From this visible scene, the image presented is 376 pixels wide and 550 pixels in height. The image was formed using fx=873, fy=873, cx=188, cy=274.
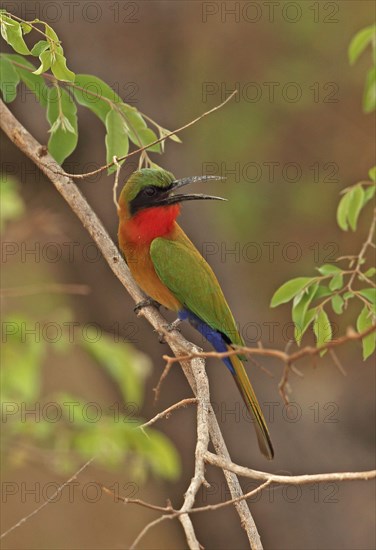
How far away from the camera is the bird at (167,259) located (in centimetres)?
296

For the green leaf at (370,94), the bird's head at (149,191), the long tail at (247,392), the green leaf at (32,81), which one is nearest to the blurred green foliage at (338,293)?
the green leaf at (370,94)

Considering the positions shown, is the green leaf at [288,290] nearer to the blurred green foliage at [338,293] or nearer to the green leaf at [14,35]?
the blurred green foliage at [338,293]

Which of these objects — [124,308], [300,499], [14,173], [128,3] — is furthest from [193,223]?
[300,499]

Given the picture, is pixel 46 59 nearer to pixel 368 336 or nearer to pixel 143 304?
pixel 143 304

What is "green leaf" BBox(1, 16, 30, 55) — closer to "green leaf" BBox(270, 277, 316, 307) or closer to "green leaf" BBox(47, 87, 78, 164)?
"green leaf" BBox(47, 87, 78, 164)

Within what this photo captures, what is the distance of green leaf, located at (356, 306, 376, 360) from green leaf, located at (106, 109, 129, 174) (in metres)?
0.78

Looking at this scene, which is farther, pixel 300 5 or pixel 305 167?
pixel 305 167

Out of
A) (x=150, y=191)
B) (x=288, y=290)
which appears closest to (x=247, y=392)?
(x=288, y=290)

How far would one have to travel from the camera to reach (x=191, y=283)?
3.02m

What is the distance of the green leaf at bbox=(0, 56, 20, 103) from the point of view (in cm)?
238

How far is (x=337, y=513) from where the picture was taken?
4832mm

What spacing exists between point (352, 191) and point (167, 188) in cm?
77

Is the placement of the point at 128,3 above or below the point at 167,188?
above

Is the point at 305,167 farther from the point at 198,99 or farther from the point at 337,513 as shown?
the point at 337,513
